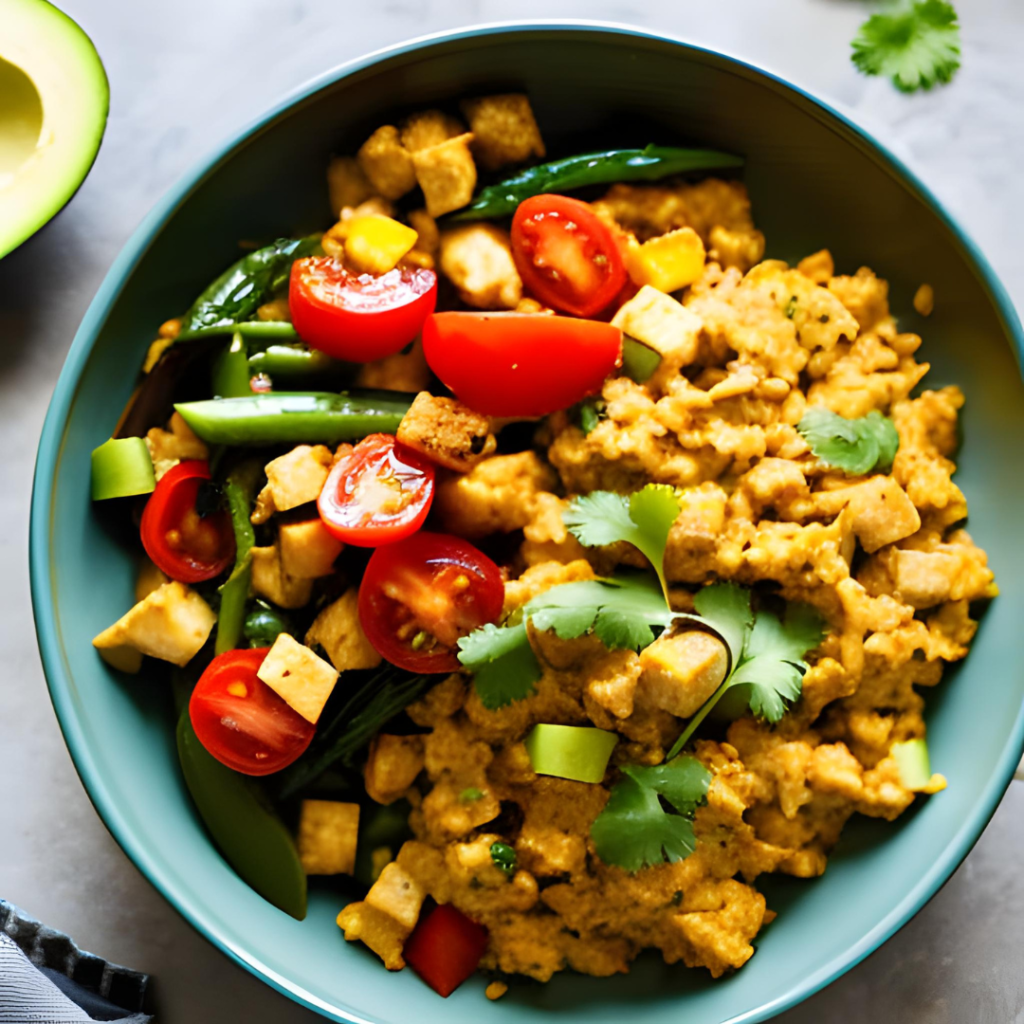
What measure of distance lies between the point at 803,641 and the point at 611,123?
1.70m

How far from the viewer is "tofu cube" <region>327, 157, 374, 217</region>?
2.94 m

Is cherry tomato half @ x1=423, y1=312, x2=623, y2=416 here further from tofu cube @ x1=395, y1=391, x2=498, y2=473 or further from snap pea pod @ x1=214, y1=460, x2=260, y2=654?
snap pea pod @ x1=214, y1=460, x2=260, y2=654

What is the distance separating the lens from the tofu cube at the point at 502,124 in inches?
112

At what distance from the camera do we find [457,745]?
267 cm

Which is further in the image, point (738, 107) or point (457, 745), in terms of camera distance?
point (738, 107)

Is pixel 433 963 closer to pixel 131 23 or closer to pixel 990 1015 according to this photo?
pixel 990 1015

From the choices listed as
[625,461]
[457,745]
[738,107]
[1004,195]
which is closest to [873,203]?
[738,107]

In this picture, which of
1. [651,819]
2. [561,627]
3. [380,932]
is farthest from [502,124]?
[380,932]

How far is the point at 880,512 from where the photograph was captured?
264 centimetres

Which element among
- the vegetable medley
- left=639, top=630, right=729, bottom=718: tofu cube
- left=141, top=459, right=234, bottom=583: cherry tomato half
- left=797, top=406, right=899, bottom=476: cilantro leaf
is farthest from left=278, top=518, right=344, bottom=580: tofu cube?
left=797, top=406, right=899, bottom=476: cilantro leaf

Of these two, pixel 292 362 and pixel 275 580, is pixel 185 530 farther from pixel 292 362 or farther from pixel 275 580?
pixel 292 362

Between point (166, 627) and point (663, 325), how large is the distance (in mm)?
1646

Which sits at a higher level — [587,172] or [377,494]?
[587,172]

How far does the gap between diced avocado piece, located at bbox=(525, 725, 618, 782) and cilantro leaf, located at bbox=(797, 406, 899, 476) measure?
3.28 feet
